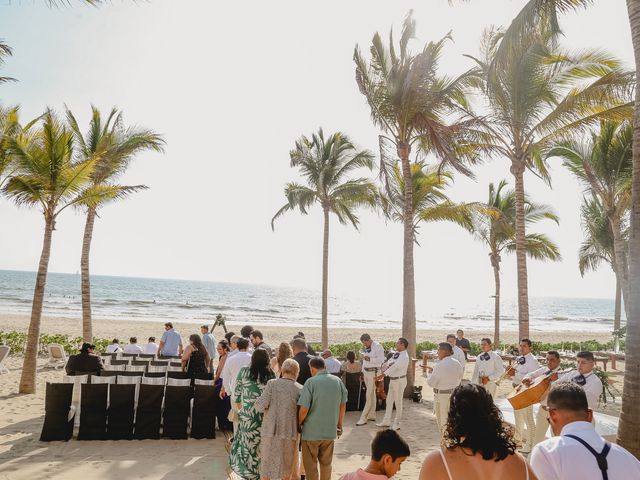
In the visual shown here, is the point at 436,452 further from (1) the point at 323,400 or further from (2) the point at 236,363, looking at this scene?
(2) the point at 236,363

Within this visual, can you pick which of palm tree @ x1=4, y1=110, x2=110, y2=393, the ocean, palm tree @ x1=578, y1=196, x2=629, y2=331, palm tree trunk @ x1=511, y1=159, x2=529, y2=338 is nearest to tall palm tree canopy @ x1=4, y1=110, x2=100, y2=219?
palm tree @ x1=4, y1=110, x2=110, y2=393

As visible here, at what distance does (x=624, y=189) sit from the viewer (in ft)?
56.7

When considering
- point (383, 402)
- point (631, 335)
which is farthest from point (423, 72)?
point (631, 335)

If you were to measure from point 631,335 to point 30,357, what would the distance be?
1265cm

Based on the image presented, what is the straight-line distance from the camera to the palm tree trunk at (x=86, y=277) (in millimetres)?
16609

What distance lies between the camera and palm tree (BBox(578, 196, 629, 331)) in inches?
994

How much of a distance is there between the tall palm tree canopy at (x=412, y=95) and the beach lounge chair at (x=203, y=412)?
29.7 feet

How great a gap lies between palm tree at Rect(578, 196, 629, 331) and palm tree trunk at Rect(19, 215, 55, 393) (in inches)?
872

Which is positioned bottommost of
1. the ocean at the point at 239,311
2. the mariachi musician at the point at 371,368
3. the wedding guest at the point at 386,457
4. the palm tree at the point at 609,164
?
the ocean at the point at 239,311

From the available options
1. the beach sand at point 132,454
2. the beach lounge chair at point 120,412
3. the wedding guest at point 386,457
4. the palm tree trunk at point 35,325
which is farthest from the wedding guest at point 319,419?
the palm tree trunk at point 35,325

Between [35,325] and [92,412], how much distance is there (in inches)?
222

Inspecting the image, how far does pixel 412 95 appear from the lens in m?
13.3

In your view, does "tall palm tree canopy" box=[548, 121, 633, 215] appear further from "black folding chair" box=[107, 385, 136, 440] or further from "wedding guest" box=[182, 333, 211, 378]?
"black folding chair" box=[107, 385, 136, 440]

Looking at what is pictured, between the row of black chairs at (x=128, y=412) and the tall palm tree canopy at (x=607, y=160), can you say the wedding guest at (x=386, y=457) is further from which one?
the tall palm tree canopy at (x=607, y=160)
